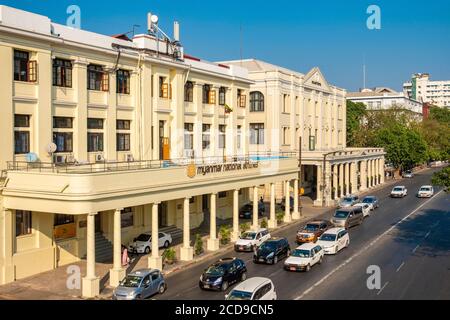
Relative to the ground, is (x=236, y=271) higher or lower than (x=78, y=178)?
lower

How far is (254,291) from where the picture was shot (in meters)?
25.6

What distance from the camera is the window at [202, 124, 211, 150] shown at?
5153 cm

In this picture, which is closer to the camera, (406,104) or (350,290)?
(350,290)

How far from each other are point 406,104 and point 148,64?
446 ft

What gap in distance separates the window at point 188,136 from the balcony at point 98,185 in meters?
6.05

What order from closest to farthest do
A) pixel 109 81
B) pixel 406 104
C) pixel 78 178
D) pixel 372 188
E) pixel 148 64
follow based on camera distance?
pixel 78 178
pixel 109 81
pixel 148 64
pixel 372 188
pixel 406 104

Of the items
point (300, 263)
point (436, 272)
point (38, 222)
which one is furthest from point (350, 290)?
point (38, 222)

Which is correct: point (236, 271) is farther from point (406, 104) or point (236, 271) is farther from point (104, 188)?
A: point (406, 104)

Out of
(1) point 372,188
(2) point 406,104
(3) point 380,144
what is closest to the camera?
(1) point 372,188

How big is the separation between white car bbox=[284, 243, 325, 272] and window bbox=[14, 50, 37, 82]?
1997 cm

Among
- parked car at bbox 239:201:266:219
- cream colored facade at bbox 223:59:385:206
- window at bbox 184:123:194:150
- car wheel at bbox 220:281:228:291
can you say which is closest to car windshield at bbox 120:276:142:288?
car wheel at bbox 220:281:228:291

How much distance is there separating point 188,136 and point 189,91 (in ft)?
13.5

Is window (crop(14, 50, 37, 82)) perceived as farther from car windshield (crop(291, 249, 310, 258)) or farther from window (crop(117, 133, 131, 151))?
car windshield (crop(291, 249, 310, 258))

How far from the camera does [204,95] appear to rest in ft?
169
